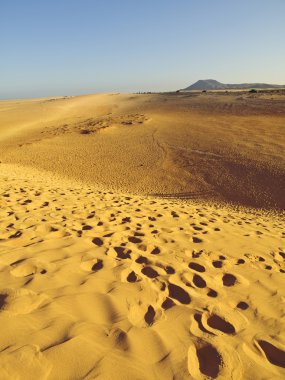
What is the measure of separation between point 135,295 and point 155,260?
0.80 metres

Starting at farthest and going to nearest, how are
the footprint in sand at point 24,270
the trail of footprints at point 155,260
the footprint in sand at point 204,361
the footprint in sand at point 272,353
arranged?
the footprint in sand at point 24,270 < the trail of footprints at point 155,260 < the footprint in sand at point 272,353 < the footprint in sand at point 204,361

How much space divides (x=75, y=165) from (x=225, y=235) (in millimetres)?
7534

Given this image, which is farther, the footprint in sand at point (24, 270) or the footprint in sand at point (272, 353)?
the footprint in sand at point (24, 270)

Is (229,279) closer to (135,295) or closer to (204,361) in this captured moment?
(135,295)

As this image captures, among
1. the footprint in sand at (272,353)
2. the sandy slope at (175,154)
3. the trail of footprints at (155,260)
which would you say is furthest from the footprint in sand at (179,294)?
the sandy slope at (175,154)

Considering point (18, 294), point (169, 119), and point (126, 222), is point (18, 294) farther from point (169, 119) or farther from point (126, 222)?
point (169, 119)

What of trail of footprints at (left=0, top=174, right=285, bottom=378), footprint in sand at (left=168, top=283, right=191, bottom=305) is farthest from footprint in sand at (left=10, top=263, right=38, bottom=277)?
footprint in sand at (left=168, top=283, right=191, bottom=305)

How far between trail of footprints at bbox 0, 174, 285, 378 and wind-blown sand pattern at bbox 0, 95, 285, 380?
1 cm

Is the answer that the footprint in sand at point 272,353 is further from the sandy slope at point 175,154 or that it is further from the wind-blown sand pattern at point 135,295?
the sandy slope at point 175,154

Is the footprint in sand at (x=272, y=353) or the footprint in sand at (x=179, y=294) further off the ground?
the footprint in sand at (x=179, y=294)

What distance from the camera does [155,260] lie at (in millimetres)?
3596

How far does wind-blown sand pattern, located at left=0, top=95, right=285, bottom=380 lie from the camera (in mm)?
2074

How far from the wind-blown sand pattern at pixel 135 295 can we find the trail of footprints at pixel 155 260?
13 millimetres

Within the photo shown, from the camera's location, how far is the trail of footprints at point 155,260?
2.49 metres
